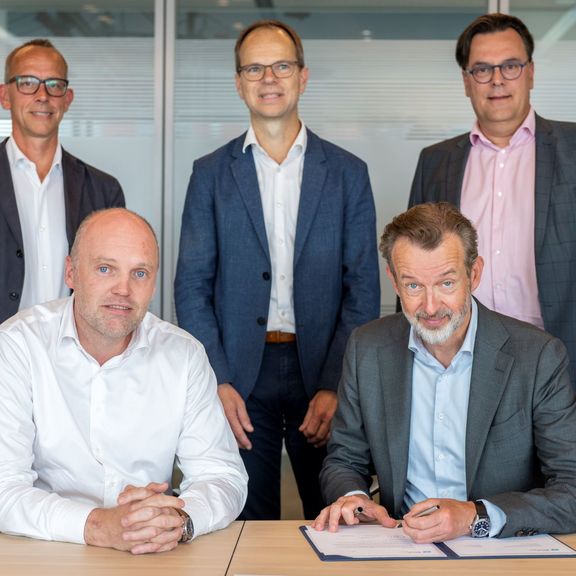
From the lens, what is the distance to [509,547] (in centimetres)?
237

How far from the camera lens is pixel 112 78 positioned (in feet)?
17.5

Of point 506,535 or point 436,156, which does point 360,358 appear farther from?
point 436,156

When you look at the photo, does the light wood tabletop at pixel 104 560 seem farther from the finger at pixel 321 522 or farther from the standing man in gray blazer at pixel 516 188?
the standing man in gray blazer at pixel 516 188

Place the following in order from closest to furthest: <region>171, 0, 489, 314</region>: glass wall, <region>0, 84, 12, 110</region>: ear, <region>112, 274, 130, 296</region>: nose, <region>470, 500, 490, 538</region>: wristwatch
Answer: <region>470, 500, 490, 538</region>: wristwatch
<region>112, 274, 130, 296</region>: nose
<region>0, 84, 12, 110</region>: ear
<region>171, 0, 489, 314</region>: glass wall

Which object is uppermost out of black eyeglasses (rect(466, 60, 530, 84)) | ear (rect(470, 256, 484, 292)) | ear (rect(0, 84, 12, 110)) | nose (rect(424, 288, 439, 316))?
black eyeglasses (rect(466, 60, 530, 84))

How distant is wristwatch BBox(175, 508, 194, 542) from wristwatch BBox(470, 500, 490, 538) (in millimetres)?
677

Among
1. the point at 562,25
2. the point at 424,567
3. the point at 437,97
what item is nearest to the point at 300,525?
the point at 424,567

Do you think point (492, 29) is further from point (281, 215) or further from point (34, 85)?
point (34, 85)

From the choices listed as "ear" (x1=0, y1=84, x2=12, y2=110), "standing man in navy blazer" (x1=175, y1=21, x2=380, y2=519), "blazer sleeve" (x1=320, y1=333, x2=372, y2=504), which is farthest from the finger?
"ear" (x1=0, y1=84, x2=12, y2=110)

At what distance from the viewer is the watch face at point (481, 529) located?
2443 mm

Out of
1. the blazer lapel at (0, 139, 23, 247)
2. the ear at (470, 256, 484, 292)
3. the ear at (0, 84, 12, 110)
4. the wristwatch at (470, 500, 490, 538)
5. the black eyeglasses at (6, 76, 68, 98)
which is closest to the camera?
the wristwatch at (470, 500, 490, 538)

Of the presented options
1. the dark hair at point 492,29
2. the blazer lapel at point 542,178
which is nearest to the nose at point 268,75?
the dark hair at point 492,29

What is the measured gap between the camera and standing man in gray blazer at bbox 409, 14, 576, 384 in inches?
140

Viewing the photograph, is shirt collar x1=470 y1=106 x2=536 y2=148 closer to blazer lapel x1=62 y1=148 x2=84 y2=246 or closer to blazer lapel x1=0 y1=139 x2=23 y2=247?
blazer lapel x1=62 y1=148 x2=84 y2=246
